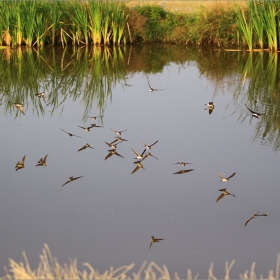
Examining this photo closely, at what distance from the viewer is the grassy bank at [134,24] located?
1209cm

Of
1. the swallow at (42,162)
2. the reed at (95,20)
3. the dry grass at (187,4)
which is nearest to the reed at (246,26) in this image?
the dry grass at (187,4)

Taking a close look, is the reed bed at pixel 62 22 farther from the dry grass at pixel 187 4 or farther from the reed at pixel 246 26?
the reed at pixel 246 26

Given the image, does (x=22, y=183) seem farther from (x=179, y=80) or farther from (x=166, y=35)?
(x=166, y=35)

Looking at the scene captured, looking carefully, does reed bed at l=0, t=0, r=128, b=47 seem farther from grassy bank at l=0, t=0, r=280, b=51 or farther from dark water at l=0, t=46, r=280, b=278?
dark water at l=0, t=46, r=280, b=278

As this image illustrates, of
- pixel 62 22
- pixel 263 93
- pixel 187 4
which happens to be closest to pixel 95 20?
pixel 62 22

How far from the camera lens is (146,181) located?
528 cm

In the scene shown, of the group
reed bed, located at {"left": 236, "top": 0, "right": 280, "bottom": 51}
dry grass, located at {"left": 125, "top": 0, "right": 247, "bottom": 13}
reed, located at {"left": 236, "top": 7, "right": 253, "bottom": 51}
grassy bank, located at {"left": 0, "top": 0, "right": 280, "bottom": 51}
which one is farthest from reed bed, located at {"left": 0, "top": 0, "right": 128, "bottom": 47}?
reed bed, located at {"left": 236, "top": 0, "right": 280, "bottom": 51}

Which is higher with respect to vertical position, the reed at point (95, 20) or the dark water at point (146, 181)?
the reed at point (95, 20)

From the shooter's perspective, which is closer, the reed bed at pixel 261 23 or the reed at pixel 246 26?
the reed bed at pixel 261 23

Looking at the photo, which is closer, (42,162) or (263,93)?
(42,162)

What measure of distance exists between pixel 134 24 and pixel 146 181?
891cm

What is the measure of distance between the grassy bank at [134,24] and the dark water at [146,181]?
2074mm

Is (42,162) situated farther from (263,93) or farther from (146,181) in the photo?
(263,93)

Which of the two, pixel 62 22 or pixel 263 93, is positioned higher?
pixel 62 22
